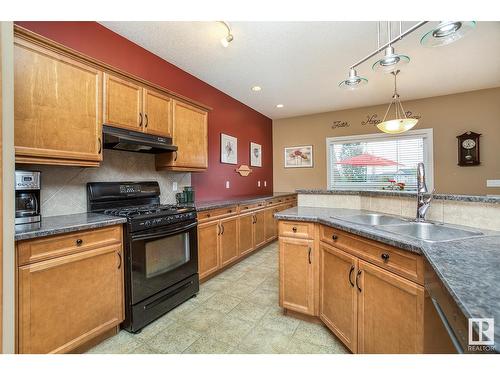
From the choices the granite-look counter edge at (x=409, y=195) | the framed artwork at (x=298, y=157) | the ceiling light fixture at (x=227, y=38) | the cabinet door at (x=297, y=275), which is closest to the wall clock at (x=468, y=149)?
the framed artwork at (x=298, y=157)

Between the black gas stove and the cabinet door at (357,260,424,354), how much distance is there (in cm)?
156

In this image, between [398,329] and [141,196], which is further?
[141,196]

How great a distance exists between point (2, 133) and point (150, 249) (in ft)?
4.11

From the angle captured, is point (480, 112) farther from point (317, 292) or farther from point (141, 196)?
point (141, 196)

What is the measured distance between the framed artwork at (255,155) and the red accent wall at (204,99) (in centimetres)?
11

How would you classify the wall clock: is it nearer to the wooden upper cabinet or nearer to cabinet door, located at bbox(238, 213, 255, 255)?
cabinet door, located at bbox(238, 213, 255, 255)

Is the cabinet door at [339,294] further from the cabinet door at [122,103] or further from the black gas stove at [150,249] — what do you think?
the cabinet door at [122,103]

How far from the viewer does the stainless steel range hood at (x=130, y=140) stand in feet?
6.36

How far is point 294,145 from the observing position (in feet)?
17.9

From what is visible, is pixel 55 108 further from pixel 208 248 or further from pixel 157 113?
pixel 208 248

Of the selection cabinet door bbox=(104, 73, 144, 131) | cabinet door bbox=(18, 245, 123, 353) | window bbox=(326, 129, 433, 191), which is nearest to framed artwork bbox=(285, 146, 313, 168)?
window bbox=(326, 129, 433, 191)

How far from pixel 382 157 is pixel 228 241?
11.6ft

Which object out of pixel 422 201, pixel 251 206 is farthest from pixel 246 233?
pixel 422 201

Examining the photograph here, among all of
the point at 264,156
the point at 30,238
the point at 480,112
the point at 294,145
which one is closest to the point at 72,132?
the point at 30,238
